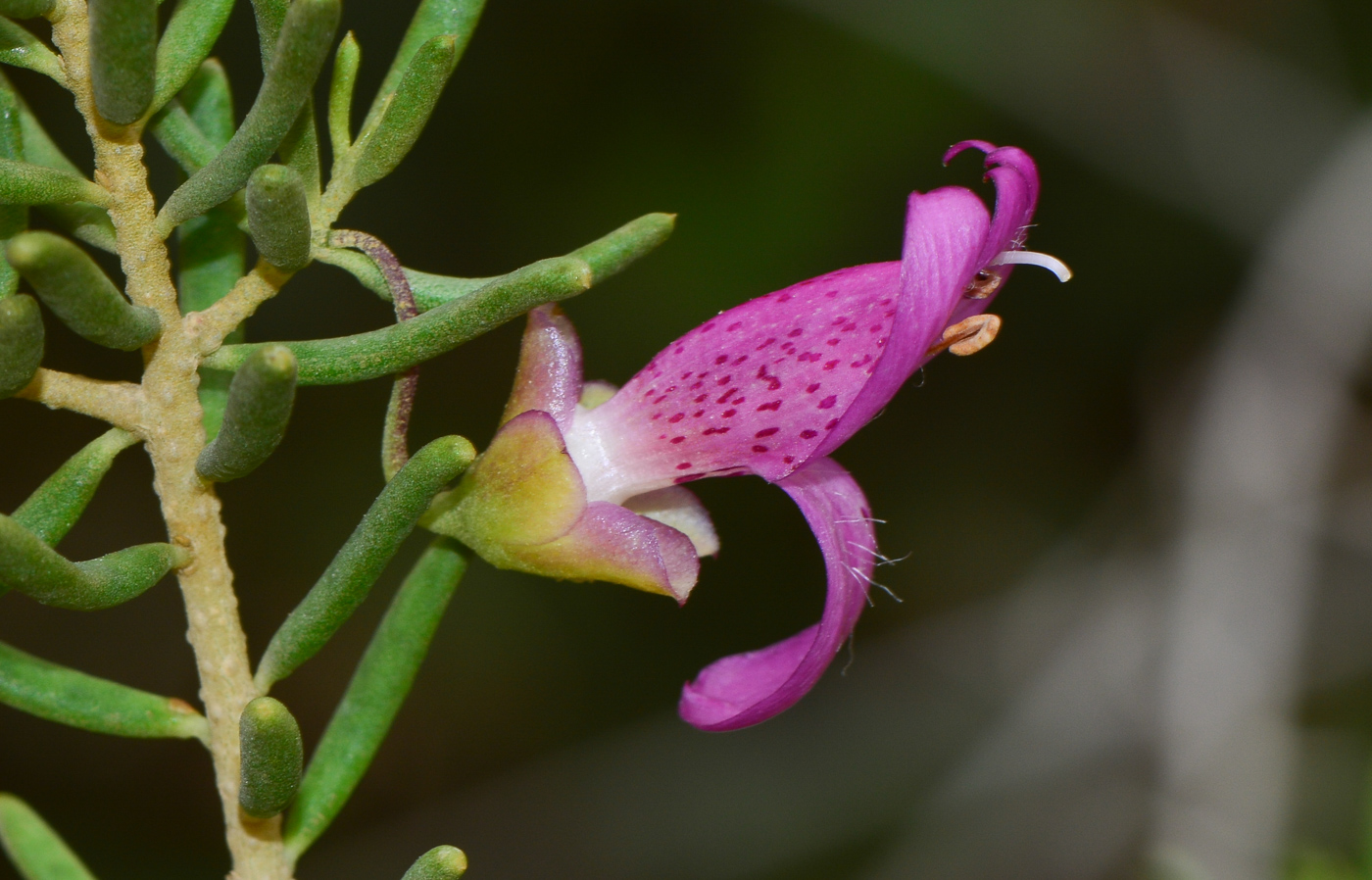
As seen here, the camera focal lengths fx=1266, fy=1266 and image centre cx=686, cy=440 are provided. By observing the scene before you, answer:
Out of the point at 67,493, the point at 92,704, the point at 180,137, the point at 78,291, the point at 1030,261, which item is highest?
the point at 1030,261

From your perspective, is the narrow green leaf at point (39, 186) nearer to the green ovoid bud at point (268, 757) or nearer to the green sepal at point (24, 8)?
the green sepal at point (24, 8)

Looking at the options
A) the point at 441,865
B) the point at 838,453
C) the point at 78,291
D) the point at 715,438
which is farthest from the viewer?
the point at 838,453

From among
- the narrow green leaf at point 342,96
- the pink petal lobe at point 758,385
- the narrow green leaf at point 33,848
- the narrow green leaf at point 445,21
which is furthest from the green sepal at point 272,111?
the narrow green leaf at point 33,848

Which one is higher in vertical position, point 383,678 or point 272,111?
point 272,111

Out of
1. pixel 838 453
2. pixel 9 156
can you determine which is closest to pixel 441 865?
pixel 9 156

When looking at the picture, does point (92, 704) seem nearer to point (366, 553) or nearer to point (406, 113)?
point (366, 553)

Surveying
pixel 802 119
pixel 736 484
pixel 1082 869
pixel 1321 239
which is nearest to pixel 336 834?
pixel 736 484

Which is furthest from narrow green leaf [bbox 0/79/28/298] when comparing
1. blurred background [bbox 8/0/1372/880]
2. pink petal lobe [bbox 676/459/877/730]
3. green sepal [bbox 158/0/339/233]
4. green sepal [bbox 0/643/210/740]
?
blurred background [bbox 8/0/1372/880]
